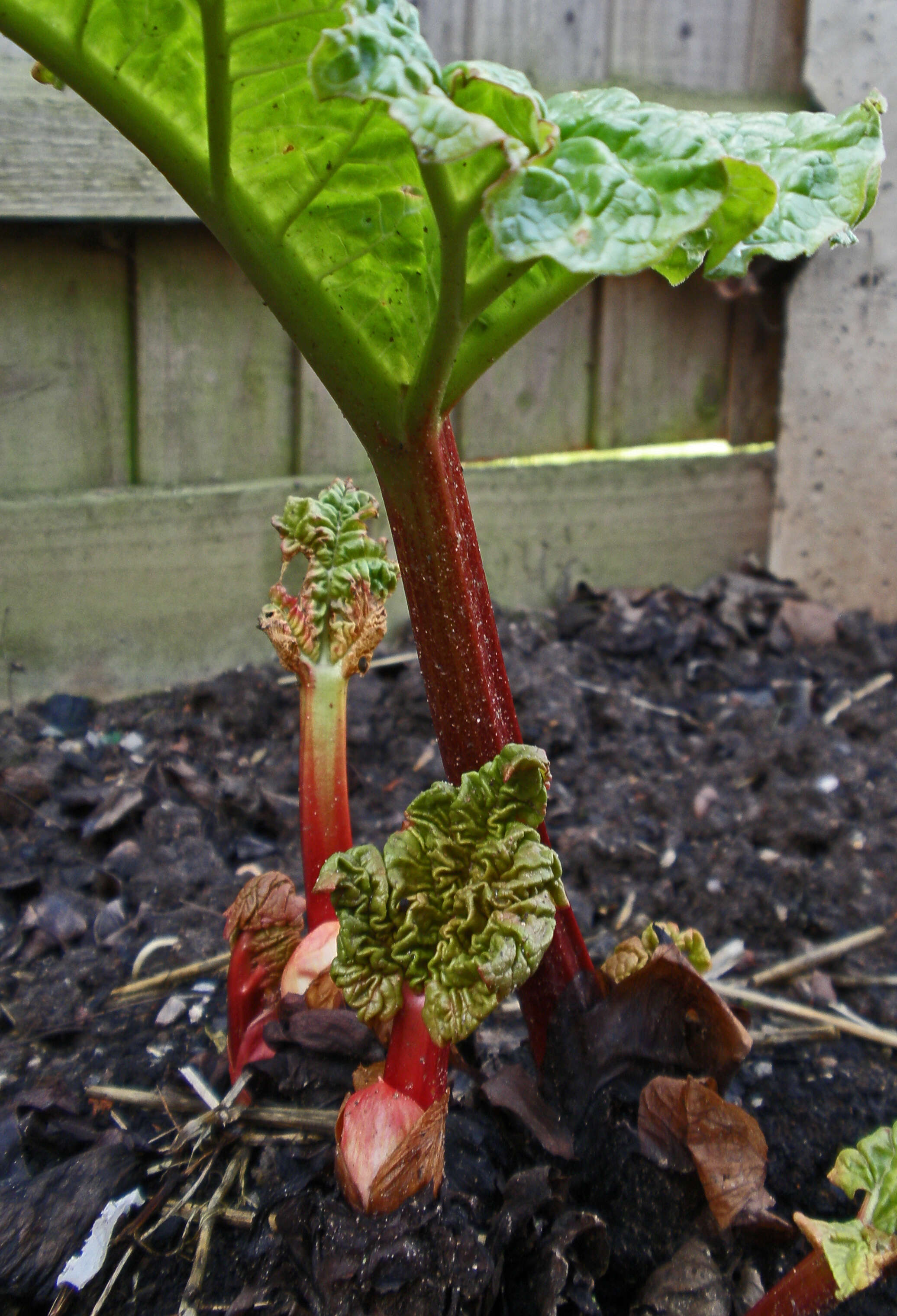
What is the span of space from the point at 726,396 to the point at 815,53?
0.89 metres

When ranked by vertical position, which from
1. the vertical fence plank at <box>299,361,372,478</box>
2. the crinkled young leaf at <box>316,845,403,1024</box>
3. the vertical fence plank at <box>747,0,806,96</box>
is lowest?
the crinkled young leaf at <box>316,845,403,1024</box>

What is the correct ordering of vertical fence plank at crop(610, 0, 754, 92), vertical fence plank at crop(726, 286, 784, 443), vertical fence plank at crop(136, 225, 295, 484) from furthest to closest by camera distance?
vertical fence plank at crop(726, 286, 784, 443)
vertical fence plank at crop(610, 0, 754, 92)
vertical fence plank at crop(136, 225, 295, 484)

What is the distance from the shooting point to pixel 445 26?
2348 mm

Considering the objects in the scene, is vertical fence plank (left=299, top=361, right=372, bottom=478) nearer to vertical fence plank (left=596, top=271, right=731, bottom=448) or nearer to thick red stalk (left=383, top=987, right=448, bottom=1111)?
vertical fence plank (left=596, top=271, right=731, bottom=448)

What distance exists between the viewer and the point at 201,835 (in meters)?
1.81

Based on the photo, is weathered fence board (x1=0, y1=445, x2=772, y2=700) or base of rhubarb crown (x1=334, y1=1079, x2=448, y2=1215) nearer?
base of rhubarb crown (x1=334, y1=1079, x2=448, y2=1215)

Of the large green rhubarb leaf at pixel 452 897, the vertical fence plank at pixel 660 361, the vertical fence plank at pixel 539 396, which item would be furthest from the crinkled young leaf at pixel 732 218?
the vertical fence plank at pixel 660 361

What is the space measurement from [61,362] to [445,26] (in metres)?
1.19

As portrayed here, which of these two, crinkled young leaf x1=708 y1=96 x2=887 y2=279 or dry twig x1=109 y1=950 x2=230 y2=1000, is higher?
crinkled young leaf x1=708 y1=96 x2=887 y2=279

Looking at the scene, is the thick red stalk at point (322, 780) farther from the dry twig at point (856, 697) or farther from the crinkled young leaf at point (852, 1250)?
the dry twig at point (856, 697)

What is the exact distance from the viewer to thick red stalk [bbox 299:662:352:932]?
115cm

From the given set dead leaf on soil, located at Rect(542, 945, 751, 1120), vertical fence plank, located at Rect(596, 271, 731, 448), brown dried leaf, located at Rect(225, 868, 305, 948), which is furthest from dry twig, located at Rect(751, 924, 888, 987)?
vertical fence plank, located at Rect(596, 271, 731, 448)

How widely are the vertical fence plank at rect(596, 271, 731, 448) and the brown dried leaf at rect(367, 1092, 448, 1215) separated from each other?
2230 mm

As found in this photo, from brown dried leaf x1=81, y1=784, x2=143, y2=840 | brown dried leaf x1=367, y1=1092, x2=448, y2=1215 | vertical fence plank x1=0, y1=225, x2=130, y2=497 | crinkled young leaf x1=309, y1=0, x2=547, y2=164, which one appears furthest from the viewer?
vertical fence plank x1=0, y1=225, x2=130, y2=497
